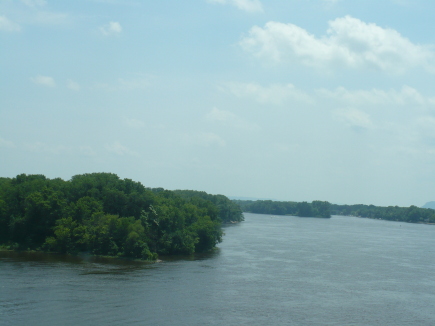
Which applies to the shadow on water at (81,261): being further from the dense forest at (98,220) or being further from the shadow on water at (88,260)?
the dense forest at (98,220)

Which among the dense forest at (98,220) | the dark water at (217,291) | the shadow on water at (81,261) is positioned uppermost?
the dense forest at (98,220)

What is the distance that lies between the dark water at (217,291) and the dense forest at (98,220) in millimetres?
3024

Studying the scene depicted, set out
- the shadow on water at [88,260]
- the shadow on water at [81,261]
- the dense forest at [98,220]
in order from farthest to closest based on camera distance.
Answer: the dense forest at [98,220]
the shadow on water at [88,260]
the shadow on water at [81,261]

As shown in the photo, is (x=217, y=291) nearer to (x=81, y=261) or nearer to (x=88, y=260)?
(x=81, y=261)

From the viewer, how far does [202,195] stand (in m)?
143

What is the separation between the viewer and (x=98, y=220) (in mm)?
53125

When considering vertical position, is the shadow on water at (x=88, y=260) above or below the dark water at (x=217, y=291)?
above

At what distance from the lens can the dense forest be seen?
5219 cm

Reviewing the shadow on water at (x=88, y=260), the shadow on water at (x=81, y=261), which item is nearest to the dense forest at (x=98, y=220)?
the shadow on water at (x=88, y=260)

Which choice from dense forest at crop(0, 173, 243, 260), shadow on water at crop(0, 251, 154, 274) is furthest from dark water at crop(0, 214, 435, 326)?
dense forest at crop(0, 173, 243, 260)

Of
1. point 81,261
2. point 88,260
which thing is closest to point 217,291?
point 81,261

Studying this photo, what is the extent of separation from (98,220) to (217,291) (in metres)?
21.6

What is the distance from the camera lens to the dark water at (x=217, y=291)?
30.1m

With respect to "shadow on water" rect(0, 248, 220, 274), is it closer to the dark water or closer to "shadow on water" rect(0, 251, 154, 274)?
"shadow on water" rect(0, 251, 154, 274)
